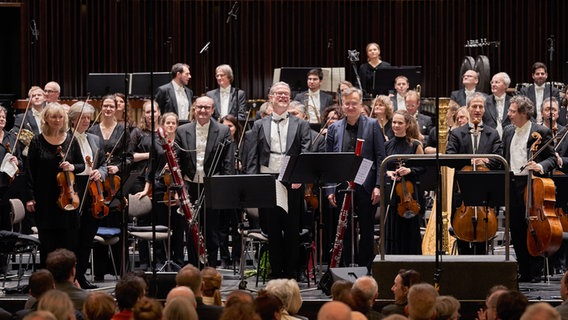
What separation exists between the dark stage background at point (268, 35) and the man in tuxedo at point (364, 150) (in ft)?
19.5

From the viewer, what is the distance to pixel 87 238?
891cm

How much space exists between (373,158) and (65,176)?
7.92 ft

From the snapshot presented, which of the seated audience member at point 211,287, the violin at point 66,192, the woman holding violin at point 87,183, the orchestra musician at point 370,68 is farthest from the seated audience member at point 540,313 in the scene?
the orchestra musician at point 370,68

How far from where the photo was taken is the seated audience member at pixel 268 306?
5652 mm

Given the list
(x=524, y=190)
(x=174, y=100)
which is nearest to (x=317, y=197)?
(x=524, y=190)

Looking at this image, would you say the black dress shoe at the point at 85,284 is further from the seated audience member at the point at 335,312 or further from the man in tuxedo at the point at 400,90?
the seated audience member at the point at 335,312

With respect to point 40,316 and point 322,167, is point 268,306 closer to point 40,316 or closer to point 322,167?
point 40,316

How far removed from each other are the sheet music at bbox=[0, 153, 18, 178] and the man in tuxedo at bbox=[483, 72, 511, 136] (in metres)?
4.27

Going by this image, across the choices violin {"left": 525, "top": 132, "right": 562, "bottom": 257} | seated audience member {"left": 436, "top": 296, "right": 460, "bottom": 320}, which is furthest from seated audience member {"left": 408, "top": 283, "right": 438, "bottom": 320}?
violin {"left": 525, "top": 132, "right": 562, "bottom": 257}

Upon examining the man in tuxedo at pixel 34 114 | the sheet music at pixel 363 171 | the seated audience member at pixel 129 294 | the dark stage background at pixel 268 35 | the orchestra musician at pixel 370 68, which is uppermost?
the dark stage background at pixel 268 35

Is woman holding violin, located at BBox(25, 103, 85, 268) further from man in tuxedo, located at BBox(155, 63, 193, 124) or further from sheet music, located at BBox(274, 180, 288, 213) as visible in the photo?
man in tuxedo, located at BBox(155, 63, 193, 124)

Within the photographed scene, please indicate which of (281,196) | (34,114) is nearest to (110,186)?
(281,196)

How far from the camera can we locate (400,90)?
1156 cm

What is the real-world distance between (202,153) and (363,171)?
158 cm
